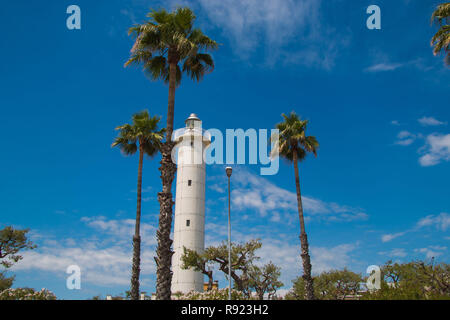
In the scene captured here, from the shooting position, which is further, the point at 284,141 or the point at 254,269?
the point at 254,269

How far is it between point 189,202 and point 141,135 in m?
14.2

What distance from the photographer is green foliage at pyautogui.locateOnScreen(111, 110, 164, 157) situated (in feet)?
105

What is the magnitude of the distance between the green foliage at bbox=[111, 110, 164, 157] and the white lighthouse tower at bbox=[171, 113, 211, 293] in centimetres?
1193

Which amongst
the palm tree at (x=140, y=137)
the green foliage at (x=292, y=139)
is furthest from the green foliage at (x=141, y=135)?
the green foliage at (x=292, y=139)

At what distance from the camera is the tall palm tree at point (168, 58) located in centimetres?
1587

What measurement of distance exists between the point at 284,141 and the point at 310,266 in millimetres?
10624

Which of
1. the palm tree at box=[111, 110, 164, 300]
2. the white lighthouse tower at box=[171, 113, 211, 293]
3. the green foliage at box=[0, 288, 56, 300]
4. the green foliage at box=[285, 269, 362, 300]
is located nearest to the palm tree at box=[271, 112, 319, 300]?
the palm tree at box=[111, 110, 164, 300]

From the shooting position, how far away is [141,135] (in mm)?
31812

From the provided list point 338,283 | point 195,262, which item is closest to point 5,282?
point 195,262

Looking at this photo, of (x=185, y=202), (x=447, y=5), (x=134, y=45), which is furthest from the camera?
(x=185, y=202)

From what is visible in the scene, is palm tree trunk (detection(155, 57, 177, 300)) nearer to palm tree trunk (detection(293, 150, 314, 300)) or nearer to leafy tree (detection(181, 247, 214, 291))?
palm tree trunk (detection(293, 150, 314, 300))

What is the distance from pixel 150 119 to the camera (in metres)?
32.4

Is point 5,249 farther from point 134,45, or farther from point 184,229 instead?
point 134,45
